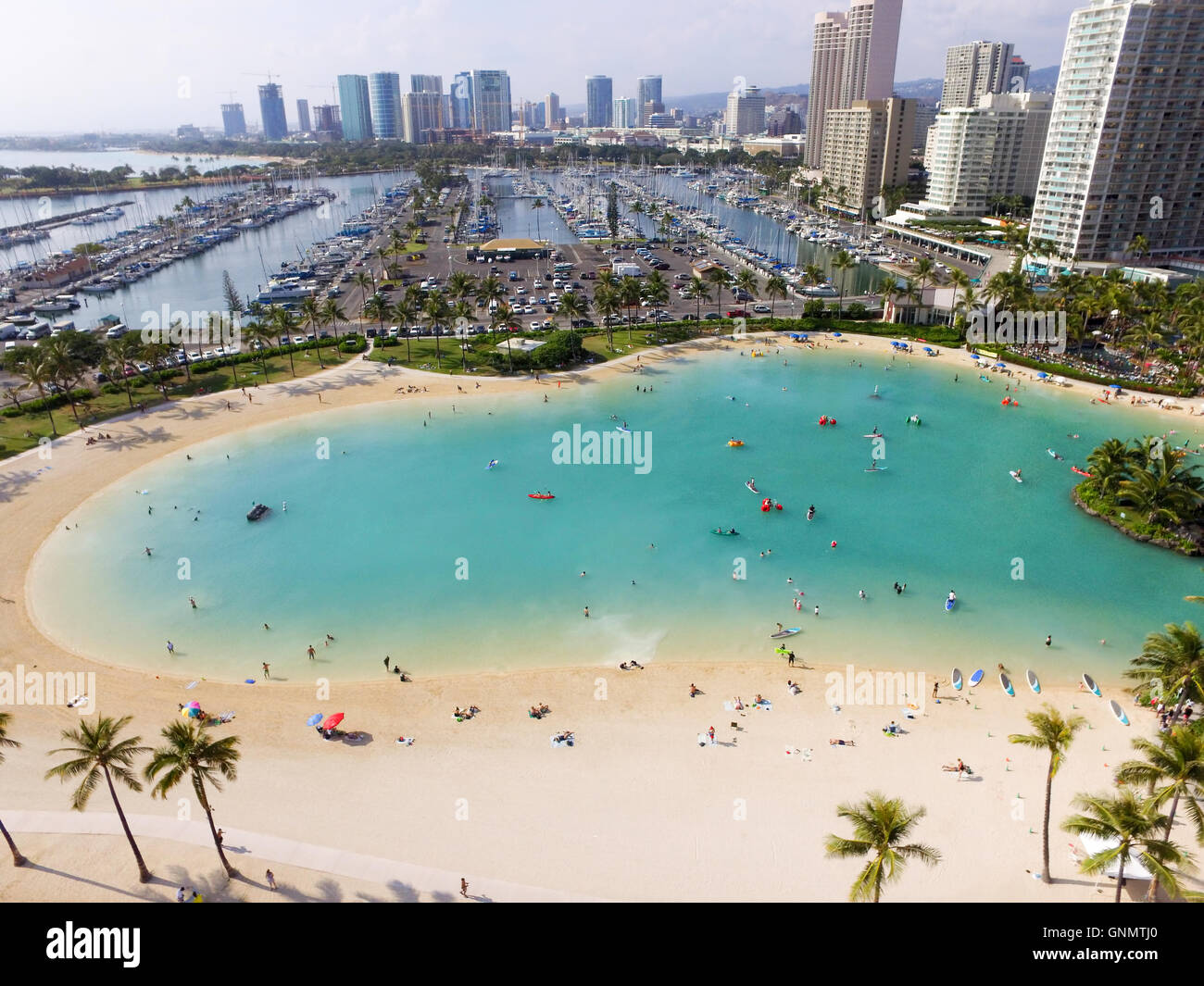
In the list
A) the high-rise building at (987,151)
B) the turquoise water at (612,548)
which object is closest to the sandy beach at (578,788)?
the turquoise water at (612,548)

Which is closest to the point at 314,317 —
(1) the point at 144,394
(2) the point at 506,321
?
(1) the point at 144,394

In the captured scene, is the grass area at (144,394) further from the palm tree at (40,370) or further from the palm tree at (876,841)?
the palm tree at (876,841)

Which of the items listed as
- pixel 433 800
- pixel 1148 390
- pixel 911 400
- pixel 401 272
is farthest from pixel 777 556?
pixel 401 272

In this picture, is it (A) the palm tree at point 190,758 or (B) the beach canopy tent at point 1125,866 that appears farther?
(B) the beach canopy tent at point 1125,866

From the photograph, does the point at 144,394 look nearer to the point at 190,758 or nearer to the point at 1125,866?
the point at 190,758
